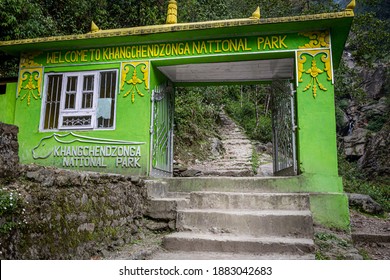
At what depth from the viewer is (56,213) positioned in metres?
3.02

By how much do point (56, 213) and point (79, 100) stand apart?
455 centimetres

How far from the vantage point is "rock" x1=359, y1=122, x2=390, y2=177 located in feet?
51.3

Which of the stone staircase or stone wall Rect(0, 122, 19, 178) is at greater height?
stone wall Rect(0, 122, 19, 178)

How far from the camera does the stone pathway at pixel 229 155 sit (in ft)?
34.3

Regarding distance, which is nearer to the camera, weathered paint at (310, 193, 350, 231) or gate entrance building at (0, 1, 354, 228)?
weathered paint at (310, 193, 350, 231)

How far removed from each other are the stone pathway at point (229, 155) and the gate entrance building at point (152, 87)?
271 cm

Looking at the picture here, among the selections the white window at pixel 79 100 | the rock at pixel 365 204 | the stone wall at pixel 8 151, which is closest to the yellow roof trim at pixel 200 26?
the white window at pixel 79 100

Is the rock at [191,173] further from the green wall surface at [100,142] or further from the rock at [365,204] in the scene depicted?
the rock at [365,204]

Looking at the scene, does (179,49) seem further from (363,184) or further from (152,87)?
(363,184)

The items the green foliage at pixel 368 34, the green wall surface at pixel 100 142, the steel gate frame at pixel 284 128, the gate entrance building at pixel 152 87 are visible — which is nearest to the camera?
the gate entrance building at pixel 152 87

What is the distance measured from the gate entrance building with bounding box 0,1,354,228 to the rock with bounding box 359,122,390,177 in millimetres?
10306

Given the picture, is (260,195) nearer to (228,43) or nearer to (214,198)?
(214,198)

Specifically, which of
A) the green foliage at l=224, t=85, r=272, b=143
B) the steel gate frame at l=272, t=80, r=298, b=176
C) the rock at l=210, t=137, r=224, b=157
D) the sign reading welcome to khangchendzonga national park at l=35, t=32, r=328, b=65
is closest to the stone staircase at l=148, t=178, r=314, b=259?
the steel gate frame at l=272, t=80, r=298, b=176

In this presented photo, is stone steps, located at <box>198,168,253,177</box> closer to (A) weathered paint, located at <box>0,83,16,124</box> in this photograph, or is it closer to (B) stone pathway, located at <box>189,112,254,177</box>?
(B) stone pathway, located at <box>189,112,254,177</box>
